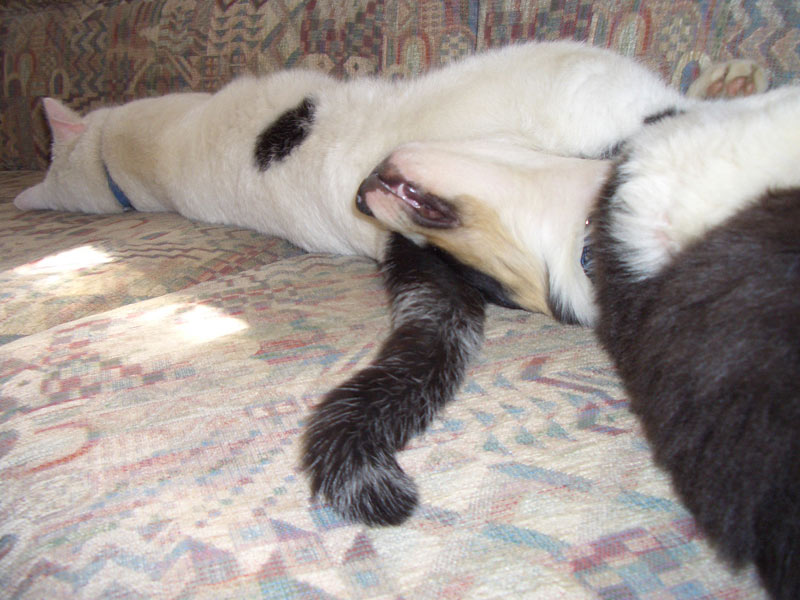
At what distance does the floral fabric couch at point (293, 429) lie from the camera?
74 cm

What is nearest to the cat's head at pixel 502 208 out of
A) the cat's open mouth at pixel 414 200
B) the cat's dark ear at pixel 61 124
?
the cat's open mouth at pixel 414 200

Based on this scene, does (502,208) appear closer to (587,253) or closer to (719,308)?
(587,253)

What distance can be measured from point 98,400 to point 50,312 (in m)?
0.52

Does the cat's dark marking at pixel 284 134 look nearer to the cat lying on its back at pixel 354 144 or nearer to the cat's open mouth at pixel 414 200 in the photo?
the cat lying on its back at pixel 354 144

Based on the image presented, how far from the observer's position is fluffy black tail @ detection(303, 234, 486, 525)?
0.81 m

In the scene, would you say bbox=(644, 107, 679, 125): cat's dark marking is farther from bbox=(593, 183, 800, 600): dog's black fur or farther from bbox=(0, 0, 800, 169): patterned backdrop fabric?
bbox=(593, 183, 800, 600): dog's black fur

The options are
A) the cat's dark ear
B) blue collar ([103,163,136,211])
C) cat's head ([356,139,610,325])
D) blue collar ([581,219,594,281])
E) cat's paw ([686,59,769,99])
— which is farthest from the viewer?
the cat's dark ear

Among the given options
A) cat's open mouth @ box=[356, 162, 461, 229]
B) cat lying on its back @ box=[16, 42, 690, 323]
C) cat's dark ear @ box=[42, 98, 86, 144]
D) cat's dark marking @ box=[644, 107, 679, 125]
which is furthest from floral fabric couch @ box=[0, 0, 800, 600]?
cat's dark ear @ box=[42, 98, 86, 144]

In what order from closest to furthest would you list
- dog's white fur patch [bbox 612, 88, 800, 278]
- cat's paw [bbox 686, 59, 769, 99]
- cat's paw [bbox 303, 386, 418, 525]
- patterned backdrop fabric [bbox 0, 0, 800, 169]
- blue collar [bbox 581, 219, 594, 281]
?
cat's paw [bbox 303, 386, 418, 525] → dog's white fur patch [bbox 612, 88, 800, 278] → blue collar [bbox 581, 219, 594, 281] → cat's paw [bbox 686, 59, 769, 99] → patterned backdrop fabric [bbox 0, 0, 800, 169]

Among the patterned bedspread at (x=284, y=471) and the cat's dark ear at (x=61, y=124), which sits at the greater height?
the cat's dark ear at (x=61, y=124)

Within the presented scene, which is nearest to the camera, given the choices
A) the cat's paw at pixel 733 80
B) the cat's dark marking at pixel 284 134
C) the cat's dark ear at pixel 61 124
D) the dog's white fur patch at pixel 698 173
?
the dog's white fur patch at pixel 698 173

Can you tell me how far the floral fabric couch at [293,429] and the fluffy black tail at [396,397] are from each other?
0.03 metres

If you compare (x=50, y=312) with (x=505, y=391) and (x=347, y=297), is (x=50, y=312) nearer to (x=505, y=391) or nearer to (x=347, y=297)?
(x=347, y=297)

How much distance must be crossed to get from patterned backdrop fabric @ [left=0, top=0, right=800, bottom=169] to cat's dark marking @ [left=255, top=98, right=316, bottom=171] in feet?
1.38
